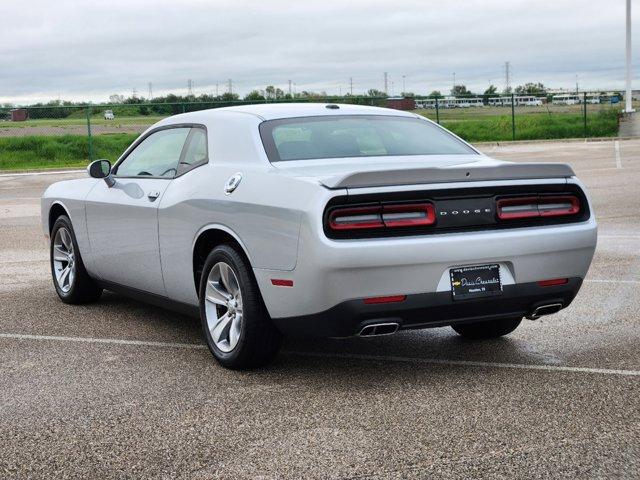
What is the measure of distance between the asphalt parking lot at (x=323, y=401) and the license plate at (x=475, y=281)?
20.3 inches

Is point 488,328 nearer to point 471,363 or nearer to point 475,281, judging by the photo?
point 471,363

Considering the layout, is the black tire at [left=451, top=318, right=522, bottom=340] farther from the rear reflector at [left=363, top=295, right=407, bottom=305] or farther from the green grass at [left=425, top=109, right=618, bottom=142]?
the green grass at [left=425, top=109, right=618, bottom=142]

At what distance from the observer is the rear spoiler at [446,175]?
5.32 metres

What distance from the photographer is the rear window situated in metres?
6.32

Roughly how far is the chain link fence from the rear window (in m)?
27.4

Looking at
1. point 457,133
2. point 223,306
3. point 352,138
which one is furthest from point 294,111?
point 457,133

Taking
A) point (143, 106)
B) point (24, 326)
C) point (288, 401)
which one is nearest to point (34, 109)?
point (143, 106)

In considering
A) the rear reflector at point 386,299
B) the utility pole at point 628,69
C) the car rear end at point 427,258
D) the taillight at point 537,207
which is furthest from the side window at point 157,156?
the utility pole at point 628,69

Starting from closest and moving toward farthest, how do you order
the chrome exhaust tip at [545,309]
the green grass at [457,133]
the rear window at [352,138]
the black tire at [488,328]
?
1. the chrome exhaust tip at [545,309]
2. the rear window at [352,138]
3. the black tire at [488,328]
4. the green grass at [457,133]

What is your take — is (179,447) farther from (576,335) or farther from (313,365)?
(576,335)

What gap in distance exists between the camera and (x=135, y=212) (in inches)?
283

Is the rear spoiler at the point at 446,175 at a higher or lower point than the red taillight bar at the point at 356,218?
higher

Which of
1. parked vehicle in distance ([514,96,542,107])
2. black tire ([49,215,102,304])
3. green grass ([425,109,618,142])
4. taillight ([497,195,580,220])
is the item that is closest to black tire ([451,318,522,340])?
taillight ([497,195,580,220])

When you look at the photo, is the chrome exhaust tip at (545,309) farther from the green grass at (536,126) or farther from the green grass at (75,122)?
the green grass at (536,126)
